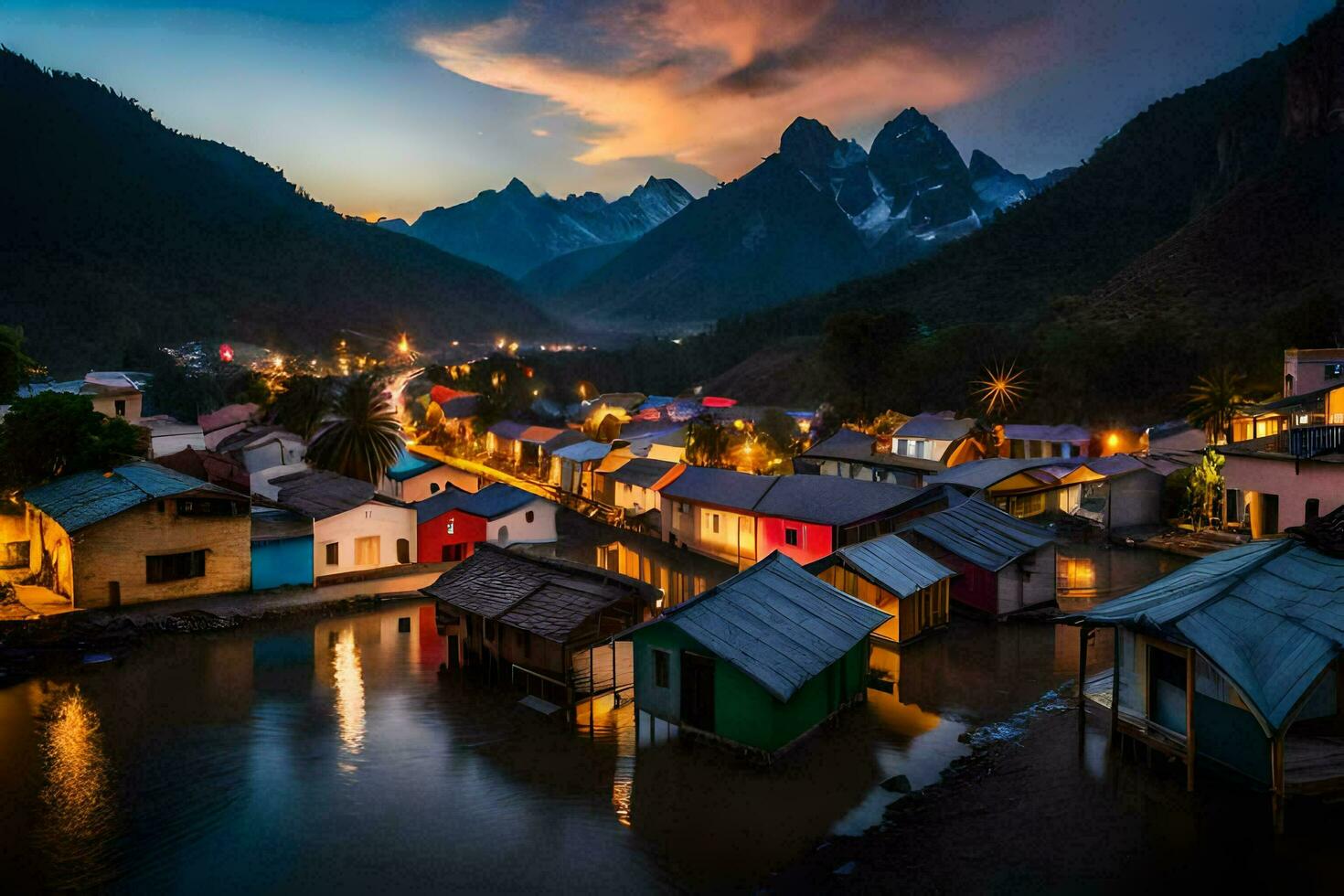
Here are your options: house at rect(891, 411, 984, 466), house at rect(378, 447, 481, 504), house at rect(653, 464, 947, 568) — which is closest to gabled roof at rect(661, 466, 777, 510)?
house at rect(653, 464, 947, 568)

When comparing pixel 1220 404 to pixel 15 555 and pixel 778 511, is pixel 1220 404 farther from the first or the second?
pixel 15 555

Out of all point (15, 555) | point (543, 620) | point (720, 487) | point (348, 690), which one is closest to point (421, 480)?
point (15, 555)

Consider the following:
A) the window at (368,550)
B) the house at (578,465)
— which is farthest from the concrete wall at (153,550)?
the house at (578,465)

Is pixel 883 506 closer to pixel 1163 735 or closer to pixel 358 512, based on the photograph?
pixel 1163 735

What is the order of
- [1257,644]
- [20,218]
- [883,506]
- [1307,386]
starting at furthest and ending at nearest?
[20,218] < [1307,386] < [883,506] < [1257,644]

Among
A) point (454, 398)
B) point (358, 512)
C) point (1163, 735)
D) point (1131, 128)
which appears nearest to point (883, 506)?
point (1163, 735)

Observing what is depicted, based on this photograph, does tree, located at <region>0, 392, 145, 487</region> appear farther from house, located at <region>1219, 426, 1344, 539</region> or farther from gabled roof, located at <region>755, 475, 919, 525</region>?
house, located at <region>1219, 426, 1344, 539</region>

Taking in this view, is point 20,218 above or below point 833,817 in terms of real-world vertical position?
above
